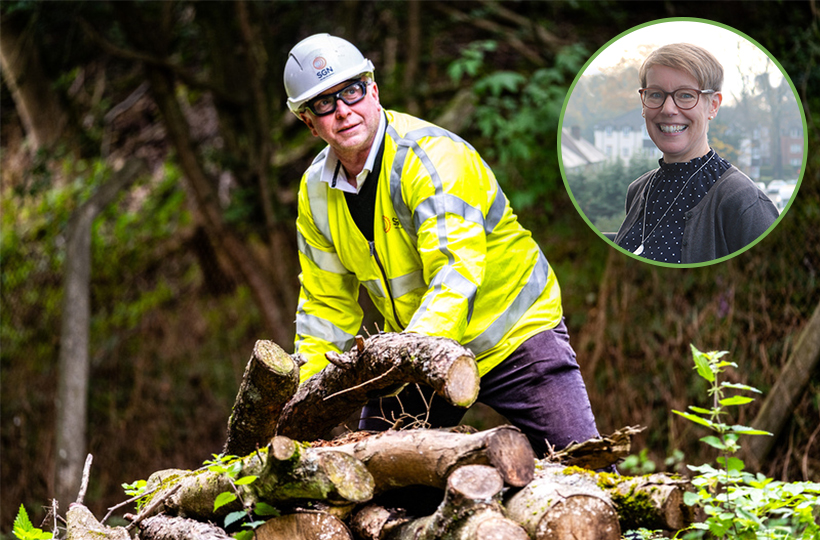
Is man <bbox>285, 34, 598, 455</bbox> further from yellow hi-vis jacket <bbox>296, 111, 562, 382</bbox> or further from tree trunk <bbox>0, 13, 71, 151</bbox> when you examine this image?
tree trunk <bbox>0, 13, 71, 151</bbox>

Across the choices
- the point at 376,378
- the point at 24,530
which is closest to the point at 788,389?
the point at 376,378

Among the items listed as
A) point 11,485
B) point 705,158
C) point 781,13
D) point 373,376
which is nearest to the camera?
point 373,376

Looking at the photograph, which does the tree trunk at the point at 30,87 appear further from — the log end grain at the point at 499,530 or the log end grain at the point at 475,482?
the log end grain at the point at 499,530

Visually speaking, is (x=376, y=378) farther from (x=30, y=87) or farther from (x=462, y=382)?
(x=30, y=87)

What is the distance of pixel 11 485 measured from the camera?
6965mm

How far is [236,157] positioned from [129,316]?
192 cm

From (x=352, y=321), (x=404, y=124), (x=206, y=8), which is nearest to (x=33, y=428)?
(x=206, y=8)

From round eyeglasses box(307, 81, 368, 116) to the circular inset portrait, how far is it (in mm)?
971

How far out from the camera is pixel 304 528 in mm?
2473

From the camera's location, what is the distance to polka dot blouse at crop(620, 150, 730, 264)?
296 centimetres

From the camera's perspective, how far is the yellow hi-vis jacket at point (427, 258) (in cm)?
288

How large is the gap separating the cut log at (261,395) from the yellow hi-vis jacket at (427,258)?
42cm

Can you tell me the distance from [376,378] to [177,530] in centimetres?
90

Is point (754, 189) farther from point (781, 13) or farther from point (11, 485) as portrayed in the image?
point (11, 485)
